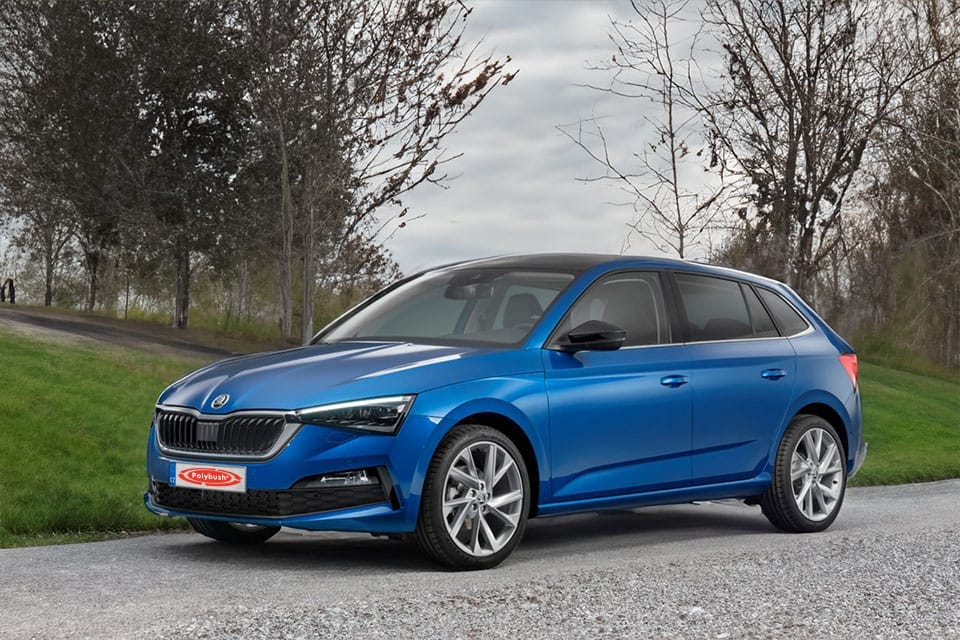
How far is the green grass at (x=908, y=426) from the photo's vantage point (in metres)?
17.1

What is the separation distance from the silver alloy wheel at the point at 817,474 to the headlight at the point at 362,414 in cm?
366

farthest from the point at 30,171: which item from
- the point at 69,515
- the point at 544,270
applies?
the point at 544,270

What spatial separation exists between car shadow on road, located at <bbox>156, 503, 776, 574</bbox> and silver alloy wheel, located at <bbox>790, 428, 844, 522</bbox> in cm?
41

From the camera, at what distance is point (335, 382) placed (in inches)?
264

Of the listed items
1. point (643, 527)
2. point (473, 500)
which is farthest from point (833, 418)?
point (473, 500)

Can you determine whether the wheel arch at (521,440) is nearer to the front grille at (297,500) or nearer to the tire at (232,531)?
the front grille at (297,500)

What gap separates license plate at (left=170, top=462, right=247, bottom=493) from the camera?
6730 millimetres

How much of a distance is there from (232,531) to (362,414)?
2185 millimetres

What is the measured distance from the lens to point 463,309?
320 inches

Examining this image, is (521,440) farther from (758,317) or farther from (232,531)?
(758,317)

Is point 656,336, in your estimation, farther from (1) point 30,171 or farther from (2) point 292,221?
(1) point 30,171

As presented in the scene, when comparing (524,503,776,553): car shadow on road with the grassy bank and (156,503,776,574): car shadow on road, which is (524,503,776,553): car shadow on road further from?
the grassy bank

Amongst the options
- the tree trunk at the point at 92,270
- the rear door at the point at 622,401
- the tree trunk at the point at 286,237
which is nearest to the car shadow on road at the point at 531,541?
the rear door at the point at 622,401

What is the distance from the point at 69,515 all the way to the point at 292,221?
9233mm
